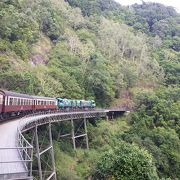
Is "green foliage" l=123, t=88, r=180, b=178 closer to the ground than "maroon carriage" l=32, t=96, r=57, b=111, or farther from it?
closer to the ground

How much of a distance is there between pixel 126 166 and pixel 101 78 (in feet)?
127

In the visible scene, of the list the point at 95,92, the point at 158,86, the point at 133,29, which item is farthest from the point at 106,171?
the point at 133,29

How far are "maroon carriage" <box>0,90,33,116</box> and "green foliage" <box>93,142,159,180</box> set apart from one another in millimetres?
8938

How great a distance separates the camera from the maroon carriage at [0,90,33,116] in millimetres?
26219

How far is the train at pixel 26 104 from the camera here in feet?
88.2

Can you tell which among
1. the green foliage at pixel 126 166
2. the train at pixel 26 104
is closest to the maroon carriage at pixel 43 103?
the train at pixel 26 104

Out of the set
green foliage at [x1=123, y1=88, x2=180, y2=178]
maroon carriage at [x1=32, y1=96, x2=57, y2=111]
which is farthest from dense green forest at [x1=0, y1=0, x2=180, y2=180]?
maroon carriage at [x1=32, y1=96, x2=57, y2=111]

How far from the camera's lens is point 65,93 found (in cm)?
5238

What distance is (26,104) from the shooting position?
3350 cm

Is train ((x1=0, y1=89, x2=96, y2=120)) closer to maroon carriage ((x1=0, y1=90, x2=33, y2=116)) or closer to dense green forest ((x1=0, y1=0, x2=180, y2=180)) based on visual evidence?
maroon carriage ((x1=0, y1=90, x2=33, y2=116))

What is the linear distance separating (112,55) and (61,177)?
5367cm

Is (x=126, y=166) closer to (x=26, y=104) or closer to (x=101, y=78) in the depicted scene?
(x=26, y=104)

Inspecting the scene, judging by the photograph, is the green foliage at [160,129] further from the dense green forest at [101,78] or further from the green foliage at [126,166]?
the green foliage at [126,166]

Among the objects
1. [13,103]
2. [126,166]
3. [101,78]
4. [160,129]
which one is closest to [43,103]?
[13,103]
